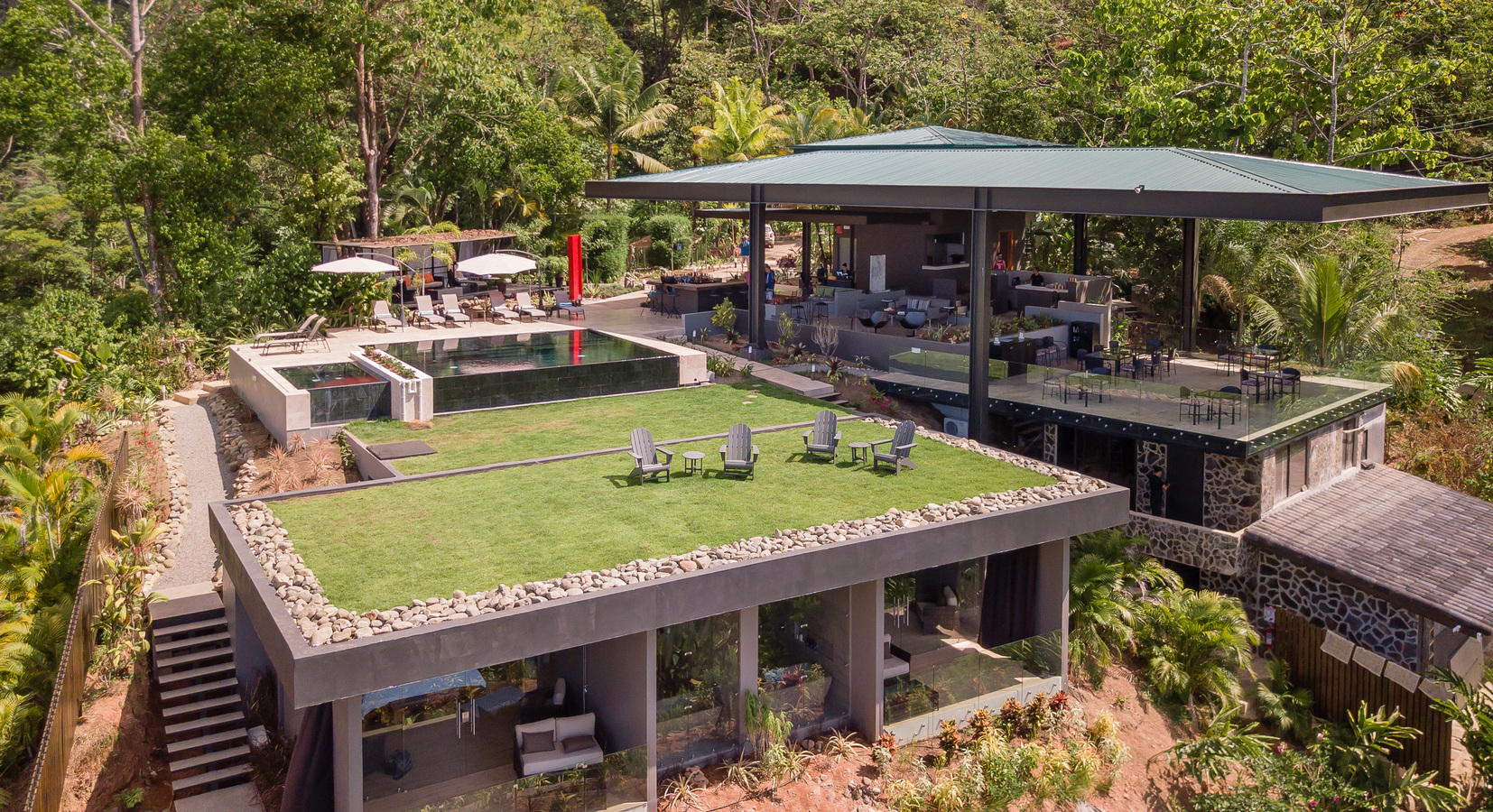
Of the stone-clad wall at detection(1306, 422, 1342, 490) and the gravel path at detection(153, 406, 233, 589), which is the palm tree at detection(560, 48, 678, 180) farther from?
the stone-clad wall at detection(1306, 422, 1342, 490)

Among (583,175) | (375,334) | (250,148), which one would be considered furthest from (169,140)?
(583,175)

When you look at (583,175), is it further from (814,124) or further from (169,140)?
(169,140)

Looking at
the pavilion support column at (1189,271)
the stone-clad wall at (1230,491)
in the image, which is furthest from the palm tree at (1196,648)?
the pavilion support column at (1189,271)

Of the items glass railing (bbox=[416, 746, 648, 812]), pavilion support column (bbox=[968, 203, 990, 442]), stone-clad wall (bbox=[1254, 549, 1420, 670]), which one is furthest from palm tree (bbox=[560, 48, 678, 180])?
glass railing (bbox=[416, 746, 648, 812])

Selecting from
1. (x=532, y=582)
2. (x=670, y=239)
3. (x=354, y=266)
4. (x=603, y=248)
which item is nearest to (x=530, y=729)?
(x=532, y=582)

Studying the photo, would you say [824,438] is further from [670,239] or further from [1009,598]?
[670,239]

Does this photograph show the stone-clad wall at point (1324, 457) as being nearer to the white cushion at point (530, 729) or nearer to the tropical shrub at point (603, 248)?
the white cushion at point (530, 729)
